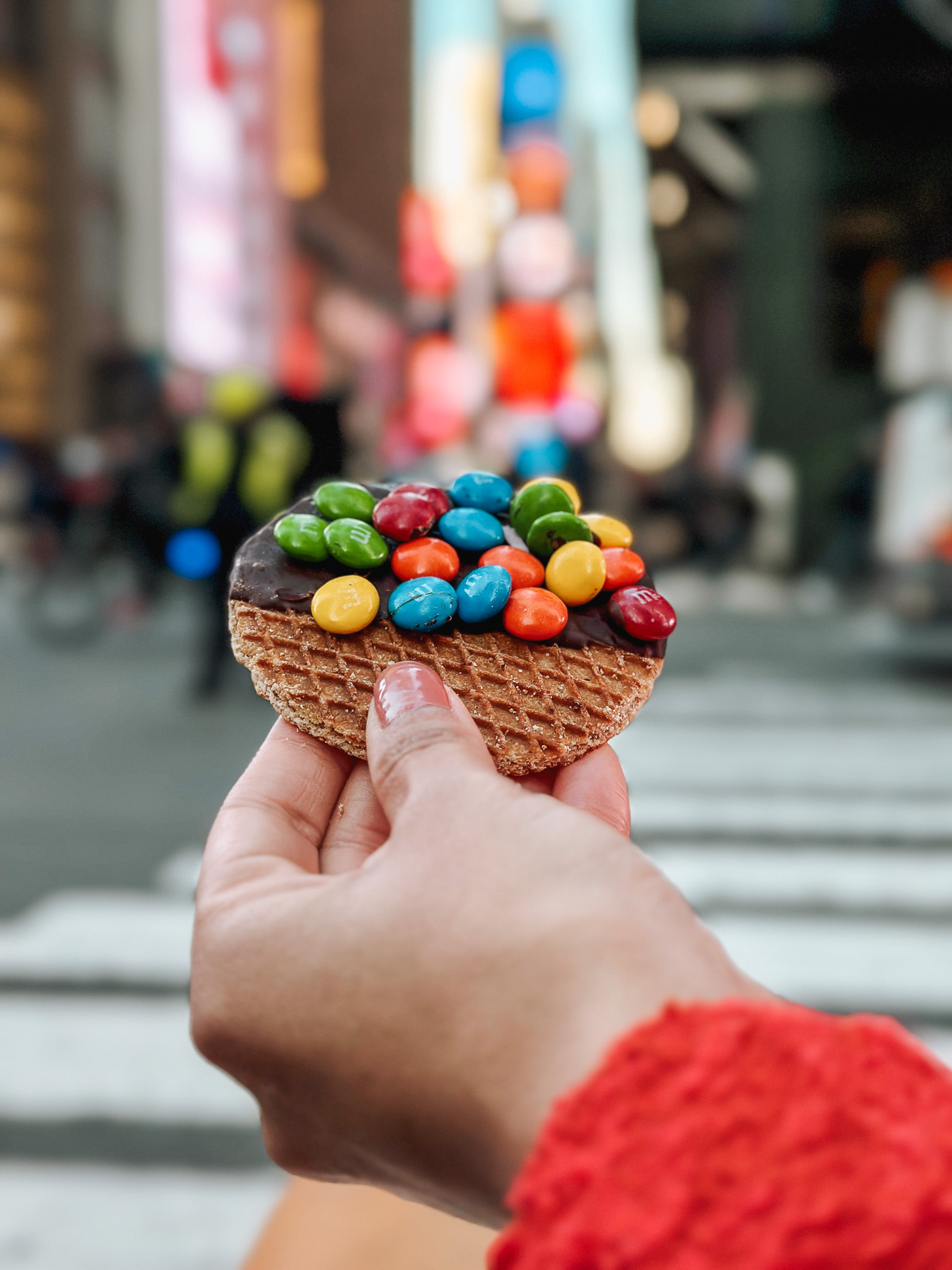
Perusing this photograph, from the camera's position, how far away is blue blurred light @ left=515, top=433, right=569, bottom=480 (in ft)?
54.9

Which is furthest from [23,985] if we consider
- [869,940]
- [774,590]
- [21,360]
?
[21,360]

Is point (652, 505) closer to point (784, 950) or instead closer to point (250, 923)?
point (784, 950)

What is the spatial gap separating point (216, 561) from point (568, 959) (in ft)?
22.6

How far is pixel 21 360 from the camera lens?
18.0 m

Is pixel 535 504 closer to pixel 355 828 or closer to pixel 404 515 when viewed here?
pixel 404 515

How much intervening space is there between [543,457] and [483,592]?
17.0 meters

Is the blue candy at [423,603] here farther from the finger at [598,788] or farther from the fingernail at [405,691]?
the finger at [598,788]

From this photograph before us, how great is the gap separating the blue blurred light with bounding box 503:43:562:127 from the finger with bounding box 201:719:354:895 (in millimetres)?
22385

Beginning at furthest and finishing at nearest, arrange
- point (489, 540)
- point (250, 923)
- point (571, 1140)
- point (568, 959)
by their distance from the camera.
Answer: point (489, 540)
point (250, 923)
point (568, 959)
point (571, 1140)

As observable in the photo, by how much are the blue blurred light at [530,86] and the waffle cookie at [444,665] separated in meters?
22.2

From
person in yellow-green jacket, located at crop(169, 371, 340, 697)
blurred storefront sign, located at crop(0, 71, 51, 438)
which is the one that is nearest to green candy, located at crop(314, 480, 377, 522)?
person in yellow-green jacket, located at crop(169, 371, 340, 697)

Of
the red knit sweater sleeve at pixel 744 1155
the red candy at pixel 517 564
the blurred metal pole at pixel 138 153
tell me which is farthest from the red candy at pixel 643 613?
the blurred metal pole at pixel 138 153

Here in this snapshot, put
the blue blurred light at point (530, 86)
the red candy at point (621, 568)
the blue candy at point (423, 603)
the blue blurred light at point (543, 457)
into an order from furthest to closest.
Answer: the blue blurred light at point (530, 86) < the blue blurred light at point (543, 457) < the red candy at point (621, 568) < the blue candy at point (423, 603)

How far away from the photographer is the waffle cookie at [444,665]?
1313 mm
